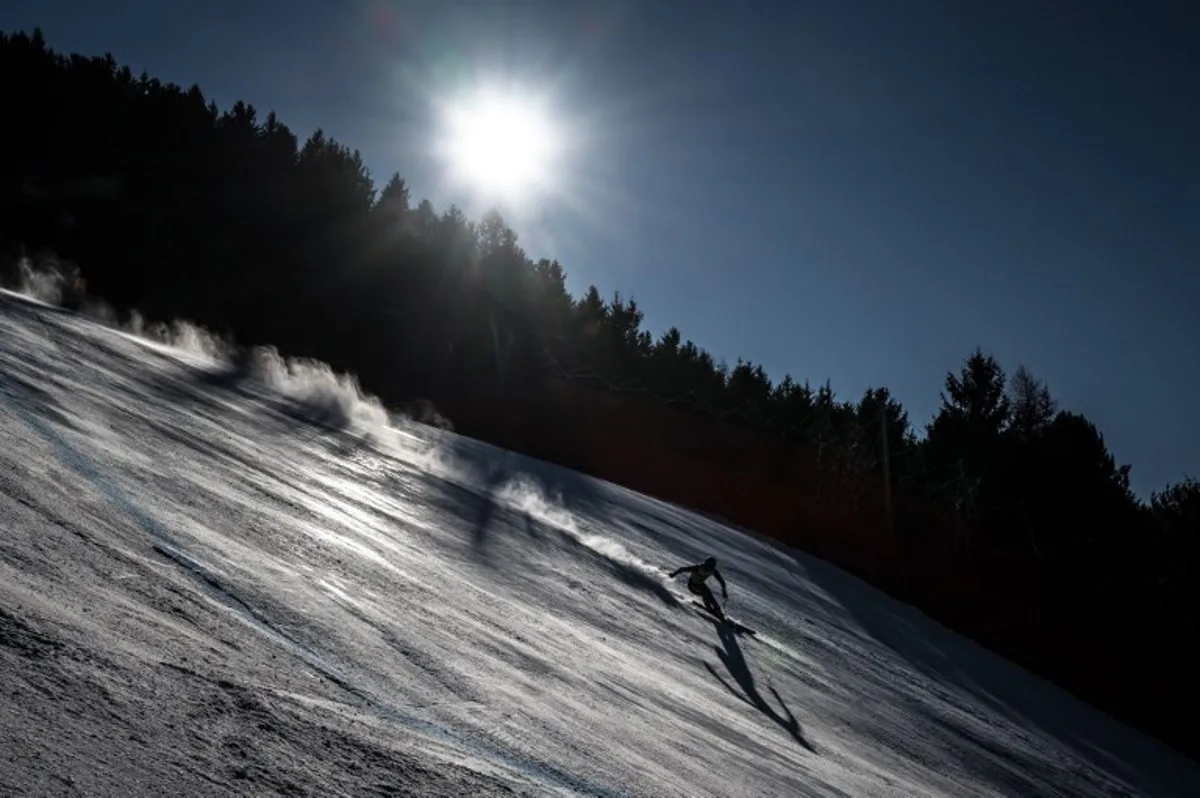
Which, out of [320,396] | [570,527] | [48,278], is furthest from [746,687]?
[48,278]

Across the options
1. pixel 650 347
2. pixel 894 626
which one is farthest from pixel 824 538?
pixel 650 347

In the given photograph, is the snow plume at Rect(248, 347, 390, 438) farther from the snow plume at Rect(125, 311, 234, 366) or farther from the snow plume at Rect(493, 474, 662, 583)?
the snow plume at Rect(493, 474, 662, 583)

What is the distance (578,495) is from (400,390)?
1835 cm

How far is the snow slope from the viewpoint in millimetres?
4176

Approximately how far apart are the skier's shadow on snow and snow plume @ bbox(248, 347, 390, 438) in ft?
31.9

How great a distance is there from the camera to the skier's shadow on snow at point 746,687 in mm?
10773

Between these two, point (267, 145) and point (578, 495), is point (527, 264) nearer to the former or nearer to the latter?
point (267, 145)

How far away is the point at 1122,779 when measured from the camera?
2053 centimetres

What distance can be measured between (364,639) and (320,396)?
18300 millimetres

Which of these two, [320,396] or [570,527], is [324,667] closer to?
[570,527]

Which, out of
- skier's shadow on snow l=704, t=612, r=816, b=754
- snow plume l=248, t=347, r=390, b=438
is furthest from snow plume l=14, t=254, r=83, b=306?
skier's shadow on snow l=704, t=612, r=816, b=754

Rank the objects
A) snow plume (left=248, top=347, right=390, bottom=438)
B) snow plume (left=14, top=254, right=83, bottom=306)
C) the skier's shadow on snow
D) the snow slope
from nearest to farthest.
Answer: the snow slope, the skier's shadow on snow, snow plume (left=248, top=347, right=390, bottom=438), snow plume (left=14, top=254, right=83, bottom=306)

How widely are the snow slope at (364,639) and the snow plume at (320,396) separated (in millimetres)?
343

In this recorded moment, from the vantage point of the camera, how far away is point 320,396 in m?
23.9
